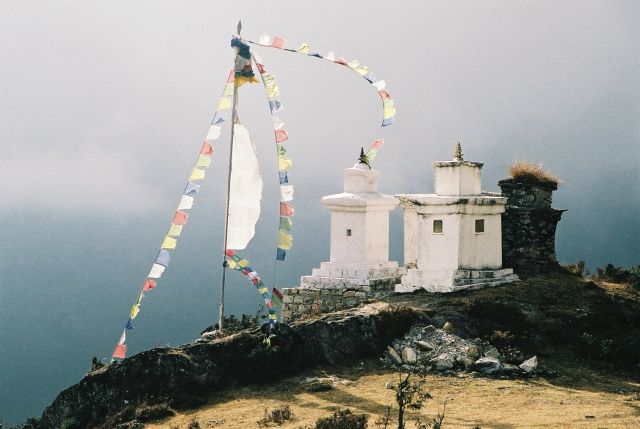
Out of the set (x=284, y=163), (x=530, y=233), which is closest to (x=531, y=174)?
(x=530, y=233)

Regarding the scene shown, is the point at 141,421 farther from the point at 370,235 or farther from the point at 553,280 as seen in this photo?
the point at 553,280

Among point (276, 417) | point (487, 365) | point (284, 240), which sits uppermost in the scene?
point (284, 240)

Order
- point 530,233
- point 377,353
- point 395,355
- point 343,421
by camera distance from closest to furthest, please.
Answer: point 343,421 < point 395,355 < point 377,353 < point 530,233

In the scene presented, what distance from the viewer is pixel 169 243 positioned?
18609mm

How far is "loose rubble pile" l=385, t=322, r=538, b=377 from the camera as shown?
17.0 metres

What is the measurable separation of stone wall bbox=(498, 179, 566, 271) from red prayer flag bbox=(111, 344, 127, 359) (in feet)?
39.3

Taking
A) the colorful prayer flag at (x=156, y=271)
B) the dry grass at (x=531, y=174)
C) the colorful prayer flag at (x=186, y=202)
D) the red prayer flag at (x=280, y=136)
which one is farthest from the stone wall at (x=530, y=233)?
the colorful prayer flag at (x=156, y=271)

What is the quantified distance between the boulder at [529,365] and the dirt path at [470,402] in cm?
39

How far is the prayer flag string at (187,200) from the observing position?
18.4 meters

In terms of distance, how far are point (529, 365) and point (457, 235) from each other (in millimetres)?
5827

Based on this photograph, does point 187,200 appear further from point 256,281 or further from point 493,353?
point 493,353

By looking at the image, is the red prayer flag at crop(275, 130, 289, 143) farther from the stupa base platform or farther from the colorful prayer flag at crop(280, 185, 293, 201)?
the stupa base platform

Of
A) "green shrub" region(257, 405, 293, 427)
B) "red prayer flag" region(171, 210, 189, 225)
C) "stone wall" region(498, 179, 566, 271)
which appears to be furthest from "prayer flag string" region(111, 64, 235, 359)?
"stone wall" region(498, 179, 566, 271)

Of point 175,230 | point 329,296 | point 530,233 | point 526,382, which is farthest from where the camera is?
point 530,233
